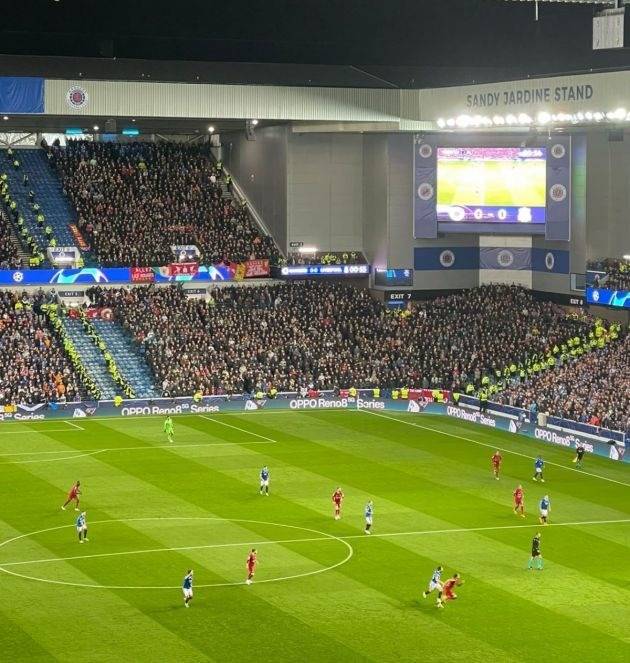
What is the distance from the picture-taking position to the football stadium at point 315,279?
52.4m

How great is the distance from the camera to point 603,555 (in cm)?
4491

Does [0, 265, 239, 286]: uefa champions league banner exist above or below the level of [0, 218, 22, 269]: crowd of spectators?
below

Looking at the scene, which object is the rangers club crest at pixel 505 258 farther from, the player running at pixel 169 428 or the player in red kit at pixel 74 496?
the player in red kit at pixel 74 496

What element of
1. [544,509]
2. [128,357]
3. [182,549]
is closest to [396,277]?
[128,357]

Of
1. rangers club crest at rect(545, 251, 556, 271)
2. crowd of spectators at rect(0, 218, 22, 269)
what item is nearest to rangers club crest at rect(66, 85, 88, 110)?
crowd of spectators at rect(0, 218, 22, 269)

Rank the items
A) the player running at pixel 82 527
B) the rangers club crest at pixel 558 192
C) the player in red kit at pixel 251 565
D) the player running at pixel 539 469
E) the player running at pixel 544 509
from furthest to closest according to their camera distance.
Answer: the rangers club crest at pixel 558 192, the player running at pixel 539 469, the player running at pixel 544 509, the player running at pixel 82 527, the player in red kit at pixel 251 565

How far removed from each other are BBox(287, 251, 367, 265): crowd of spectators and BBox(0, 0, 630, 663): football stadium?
0.50ft

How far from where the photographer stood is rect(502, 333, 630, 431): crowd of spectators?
6412cm

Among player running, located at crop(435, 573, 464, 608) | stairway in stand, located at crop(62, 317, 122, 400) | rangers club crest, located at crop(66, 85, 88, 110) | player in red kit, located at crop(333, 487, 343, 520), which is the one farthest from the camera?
rangers club crest, located at crop(66, 85, 88, 110)

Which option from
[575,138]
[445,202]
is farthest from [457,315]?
[575,138]

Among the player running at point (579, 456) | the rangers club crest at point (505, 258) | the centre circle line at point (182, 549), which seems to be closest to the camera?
the centre circle line at point (182, 549)

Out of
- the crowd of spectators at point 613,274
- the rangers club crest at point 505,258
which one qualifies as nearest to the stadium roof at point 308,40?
the rangers club crest at point 505,258

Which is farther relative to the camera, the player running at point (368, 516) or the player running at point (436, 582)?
the player running at point (368, 516)

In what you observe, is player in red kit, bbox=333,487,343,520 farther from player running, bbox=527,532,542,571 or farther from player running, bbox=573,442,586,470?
player running, bbox=573,442,586,470
